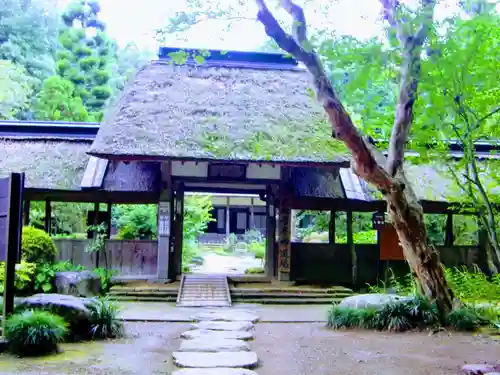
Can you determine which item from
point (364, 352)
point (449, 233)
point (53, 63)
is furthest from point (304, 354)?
point (53, 63)

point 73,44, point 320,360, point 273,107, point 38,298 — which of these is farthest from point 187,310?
point 73,44

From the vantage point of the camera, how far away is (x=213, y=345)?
745cm

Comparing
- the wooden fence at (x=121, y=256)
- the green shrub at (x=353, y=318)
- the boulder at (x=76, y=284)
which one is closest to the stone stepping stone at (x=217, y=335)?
the green shrub at (x=353, y=318)

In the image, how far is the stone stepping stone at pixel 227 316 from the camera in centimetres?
998

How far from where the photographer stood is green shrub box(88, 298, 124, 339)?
26.2 feet

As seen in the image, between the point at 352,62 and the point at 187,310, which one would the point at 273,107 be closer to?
the point at 187,310

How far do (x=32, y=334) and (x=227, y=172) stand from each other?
8218 millimetres

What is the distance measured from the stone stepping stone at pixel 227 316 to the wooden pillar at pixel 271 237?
420 cm

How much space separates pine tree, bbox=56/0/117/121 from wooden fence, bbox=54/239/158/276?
46.3ft

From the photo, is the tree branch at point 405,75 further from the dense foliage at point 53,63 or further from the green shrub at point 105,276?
the dense foliage at point 53,63

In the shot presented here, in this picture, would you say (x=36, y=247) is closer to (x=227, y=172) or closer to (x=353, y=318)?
(x=227, y=172)

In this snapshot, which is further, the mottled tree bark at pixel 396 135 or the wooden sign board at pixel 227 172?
the wooden sign board at pixel 227 172

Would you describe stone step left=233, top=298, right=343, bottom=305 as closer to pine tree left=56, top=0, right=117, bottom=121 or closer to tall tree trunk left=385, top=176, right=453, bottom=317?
tall tree trunk left=385, top=176, right=453, bottom=317

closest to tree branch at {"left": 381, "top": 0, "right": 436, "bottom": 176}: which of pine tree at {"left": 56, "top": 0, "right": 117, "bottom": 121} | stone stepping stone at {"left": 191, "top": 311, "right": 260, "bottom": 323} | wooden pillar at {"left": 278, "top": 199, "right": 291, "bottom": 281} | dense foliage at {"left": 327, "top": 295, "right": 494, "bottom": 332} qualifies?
dense foliage at {"left": 327, "top": 295, "right": 494, "bottom": 332}
